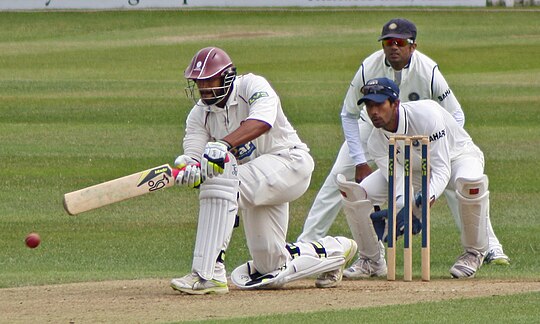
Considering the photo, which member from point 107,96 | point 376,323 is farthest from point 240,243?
point 107,96

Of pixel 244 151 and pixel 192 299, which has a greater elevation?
pixel 244 151

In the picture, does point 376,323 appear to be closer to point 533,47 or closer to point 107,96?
point 107,96

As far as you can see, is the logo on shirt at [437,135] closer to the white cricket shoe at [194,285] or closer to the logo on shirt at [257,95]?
the logo on shirt at [257,95]

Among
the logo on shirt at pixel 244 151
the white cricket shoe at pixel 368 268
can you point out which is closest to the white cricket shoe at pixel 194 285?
the logo on shirt at pixel 244 151

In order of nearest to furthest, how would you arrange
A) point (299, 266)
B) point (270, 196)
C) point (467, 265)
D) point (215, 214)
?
point (215, 214) → point (270, 196) → point (299, 266) → point (467, 265)

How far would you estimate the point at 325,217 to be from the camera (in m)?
10.6

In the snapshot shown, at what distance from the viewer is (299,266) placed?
8484mm

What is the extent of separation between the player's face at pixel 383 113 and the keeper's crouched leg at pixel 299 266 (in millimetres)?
856

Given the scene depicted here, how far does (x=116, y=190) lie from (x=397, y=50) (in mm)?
2778

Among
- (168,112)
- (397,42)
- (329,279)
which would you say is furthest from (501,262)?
(168,112)

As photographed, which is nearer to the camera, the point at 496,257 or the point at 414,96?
the point at 414,96

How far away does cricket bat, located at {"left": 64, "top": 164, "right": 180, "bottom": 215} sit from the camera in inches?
298

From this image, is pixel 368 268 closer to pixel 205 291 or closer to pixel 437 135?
pixel 437 135

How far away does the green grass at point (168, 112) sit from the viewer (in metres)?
11.4
